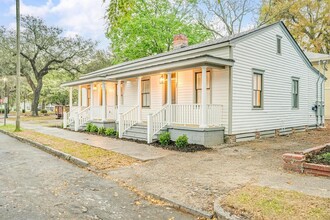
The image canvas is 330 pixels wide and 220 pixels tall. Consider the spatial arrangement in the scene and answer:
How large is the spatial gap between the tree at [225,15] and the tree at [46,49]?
567 inches

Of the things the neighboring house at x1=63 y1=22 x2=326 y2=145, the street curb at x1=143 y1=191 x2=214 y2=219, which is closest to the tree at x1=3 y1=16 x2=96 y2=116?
the neighboring house at x1=63 y1=22 x2=326 y2=145

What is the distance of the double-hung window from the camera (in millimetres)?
13031

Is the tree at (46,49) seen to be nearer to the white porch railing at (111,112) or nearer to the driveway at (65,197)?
the white porch railing at (111,112)

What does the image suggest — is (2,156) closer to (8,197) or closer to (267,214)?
(8,197)

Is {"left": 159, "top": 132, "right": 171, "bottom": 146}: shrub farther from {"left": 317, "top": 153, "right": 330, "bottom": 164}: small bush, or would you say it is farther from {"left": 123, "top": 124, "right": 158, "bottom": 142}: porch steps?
{"left": 317, "top": 153, "right": 330, "bottom": 164}: small bush

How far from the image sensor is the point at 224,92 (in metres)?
11.6

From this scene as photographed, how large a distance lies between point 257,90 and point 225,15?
22.1 metres

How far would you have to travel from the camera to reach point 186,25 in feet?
108

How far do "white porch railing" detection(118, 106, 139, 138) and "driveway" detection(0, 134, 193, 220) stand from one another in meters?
6.22

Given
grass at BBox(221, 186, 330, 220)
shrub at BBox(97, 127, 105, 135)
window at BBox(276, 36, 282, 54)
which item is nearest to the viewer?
grass at BBox(221, 186, 330, 220)

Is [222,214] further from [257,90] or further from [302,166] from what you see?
[257,90]

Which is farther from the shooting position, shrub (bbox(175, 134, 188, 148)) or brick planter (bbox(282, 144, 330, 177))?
shrub (bbox(175, 134, 188, 148))

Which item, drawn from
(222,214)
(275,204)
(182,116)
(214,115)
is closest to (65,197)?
(222,214)

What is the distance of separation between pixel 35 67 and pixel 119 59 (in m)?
11.4
